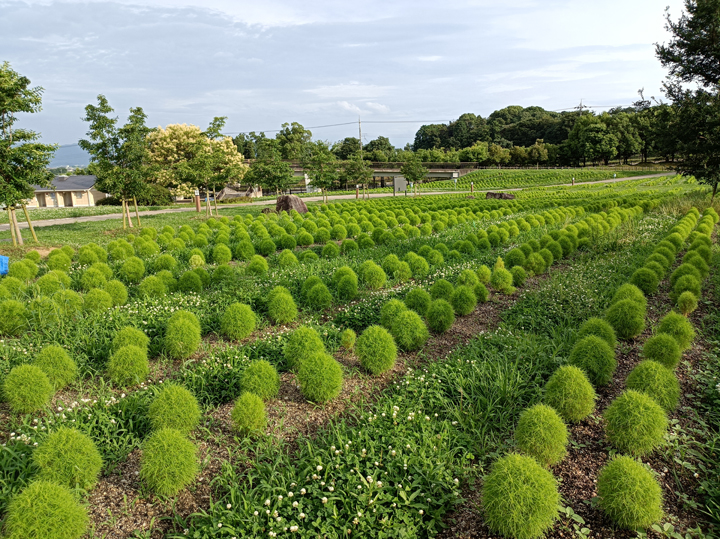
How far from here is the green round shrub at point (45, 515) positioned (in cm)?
323

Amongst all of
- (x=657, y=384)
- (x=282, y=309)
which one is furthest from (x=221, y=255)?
(x=657, y=384)

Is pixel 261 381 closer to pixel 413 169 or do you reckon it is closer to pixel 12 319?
pixel 12 319

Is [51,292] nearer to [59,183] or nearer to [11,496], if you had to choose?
[11,496]

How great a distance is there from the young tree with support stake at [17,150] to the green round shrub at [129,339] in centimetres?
1145

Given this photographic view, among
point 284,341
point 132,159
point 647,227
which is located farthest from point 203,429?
point 132,159

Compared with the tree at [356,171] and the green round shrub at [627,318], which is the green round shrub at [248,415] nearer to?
the green round shrub at [627,318]

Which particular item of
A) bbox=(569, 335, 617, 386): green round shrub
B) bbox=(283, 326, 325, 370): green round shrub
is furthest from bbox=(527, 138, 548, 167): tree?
bbox=(283, 326, 325, 370): green round shrub

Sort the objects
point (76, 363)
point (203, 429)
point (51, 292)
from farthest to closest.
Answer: point (51, 292)
point (76, 363)
point (203, 429)

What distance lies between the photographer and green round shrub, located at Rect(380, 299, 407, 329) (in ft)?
23.5

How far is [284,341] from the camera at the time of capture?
7000mm

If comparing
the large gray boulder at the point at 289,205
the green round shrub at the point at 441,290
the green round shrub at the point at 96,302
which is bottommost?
the green round shrub at the point at 441,290

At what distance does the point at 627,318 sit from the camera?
6.89 m

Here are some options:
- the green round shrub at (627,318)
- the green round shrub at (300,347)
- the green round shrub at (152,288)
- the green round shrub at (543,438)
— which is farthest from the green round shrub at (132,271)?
the green round shrub at (627,318)

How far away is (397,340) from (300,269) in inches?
204
